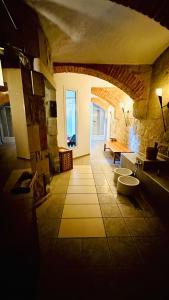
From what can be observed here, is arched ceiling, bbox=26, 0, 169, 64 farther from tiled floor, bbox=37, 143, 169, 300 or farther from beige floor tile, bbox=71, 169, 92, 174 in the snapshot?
beige floor tile, bbox=71, 169, 92, 174

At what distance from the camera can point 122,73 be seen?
11.4 ft

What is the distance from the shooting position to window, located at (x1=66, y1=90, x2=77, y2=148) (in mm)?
5156

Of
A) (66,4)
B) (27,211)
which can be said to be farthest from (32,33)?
(27,211)

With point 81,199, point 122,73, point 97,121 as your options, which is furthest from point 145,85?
point 97,121

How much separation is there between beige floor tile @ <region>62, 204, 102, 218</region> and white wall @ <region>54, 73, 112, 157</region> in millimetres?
2937

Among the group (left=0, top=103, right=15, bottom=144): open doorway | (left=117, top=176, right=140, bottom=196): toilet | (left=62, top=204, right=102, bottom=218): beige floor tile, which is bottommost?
(left=62, top=204, right=102, bottom=218): beige floor tile

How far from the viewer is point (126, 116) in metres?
5.45

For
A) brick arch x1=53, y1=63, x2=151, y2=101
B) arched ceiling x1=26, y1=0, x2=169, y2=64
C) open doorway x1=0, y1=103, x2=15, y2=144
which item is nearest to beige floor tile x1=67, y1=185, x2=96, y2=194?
brick arch x1=53, y1=63, x2=151, y2=101

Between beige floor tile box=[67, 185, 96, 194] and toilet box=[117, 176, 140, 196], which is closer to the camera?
toilet box=[117, 176, 140, 196]

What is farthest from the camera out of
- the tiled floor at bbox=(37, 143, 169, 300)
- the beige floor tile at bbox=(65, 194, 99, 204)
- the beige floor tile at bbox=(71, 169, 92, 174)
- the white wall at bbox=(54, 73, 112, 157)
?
the white wall at bbox=(54, 73, 112, 157)

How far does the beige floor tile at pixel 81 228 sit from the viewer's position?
1964 mm

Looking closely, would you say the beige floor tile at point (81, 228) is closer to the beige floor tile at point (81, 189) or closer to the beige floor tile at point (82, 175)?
the beige floor tile at point (81, 189)

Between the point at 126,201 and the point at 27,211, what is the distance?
2.13 meters

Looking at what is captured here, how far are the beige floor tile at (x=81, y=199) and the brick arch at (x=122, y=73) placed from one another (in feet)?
9.36
